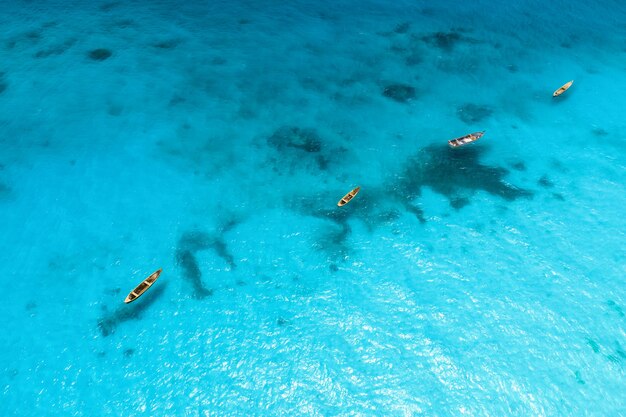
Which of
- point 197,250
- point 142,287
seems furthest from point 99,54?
point 142,287

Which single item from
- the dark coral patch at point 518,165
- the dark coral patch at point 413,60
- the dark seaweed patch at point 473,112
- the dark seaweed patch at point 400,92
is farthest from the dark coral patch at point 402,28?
the dark coral patch at point 518,165

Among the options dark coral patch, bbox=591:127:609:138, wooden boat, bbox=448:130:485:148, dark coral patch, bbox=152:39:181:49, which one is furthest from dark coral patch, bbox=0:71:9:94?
dark coral patch, bbox=591:127:609:138

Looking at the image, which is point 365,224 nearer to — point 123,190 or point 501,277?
point 501,277

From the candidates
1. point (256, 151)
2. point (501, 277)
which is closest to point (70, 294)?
point (256, 151)

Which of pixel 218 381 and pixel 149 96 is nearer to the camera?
pixel 218 381

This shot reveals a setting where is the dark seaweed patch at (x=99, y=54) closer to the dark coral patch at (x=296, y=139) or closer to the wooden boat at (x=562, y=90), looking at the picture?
the dark coral patch at (x=296, y=139)
